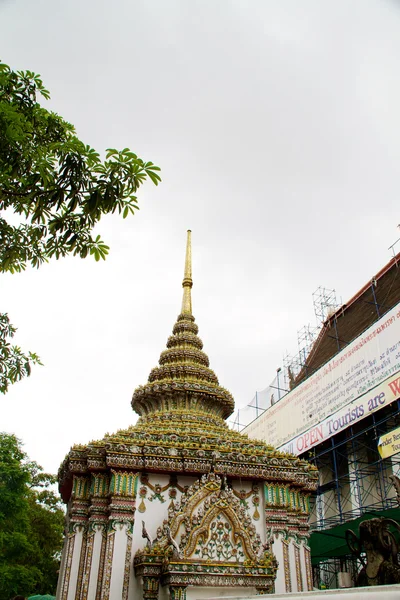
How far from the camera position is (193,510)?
11.9 metres

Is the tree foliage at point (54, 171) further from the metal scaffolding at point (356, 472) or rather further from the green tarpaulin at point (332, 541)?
the metal scaffolding at point (356, 472)

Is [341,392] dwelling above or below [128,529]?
above

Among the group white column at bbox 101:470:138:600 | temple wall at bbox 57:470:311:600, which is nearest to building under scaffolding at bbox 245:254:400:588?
temple wall at bbox 57:470:311:600

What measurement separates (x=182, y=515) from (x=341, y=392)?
61.6ft

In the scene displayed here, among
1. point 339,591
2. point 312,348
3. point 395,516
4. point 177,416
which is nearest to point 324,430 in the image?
point 395,516

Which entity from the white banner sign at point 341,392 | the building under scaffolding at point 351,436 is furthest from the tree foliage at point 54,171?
the white banner sign at point 341,392

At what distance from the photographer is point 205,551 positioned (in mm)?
11258

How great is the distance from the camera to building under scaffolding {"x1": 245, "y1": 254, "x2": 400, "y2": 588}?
2438 cm

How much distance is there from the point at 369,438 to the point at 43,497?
2259 centimetres

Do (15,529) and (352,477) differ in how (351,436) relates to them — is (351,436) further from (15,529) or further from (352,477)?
(15,529)

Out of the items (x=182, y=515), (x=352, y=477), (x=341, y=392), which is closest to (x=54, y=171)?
(x=182, y=515)

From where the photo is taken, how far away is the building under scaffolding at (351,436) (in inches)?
960

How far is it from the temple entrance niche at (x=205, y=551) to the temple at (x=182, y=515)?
21mm

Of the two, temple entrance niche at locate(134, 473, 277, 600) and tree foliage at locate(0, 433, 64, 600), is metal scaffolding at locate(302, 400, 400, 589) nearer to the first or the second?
tree foliage at locate(0, 433, 64, 600)
